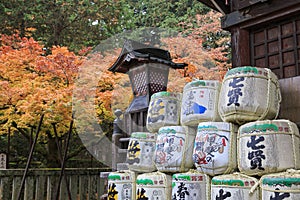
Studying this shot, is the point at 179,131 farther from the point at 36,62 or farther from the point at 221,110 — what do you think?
the point at 36,62

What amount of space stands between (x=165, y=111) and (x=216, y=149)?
3.44 feet

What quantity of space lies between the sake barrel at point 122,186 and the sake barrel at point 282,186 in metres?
1.87

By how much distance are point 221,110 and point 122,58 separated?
10.1 ft

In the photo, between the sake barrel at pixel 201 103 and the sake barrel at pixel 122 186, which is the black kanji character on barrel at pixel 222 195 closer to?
Answer: the sake barrel at pixel 201 103

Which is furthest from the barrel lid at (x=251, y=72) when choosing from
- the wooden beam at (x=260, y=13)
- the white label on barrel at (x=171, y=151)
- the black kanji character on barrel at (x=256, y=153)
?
the wooden beam at (x=260, y=13)

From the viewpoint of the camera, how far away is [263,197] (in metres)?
3.19

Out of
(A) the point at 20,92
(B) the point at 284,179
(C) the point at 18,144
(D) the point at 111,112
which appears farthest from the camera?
(C) the point at 18,144

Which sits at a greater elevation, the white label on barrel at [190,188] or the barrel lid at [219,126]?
the barrel lid at [219,126]

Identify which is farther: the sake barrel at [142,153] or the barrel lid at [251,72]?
the sake barrel at [142,153]

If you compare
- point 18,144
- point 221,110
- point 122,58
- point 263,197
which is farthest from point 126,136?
point 18,144

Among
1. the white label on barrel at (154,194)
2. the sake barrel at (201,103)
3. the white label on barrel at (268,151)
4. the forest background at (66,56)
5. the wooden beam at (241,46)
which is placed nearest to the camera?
the white label on barrel at (268,151)

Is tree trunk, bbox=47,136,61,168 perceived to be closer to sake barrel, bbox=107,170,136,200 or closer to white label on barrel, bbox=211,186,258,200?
sake barrel, bbox=107,170,136,200

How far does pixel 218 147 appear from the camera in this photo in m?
3.60

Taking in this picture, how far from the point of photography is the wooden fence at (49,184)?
29.1 ft
